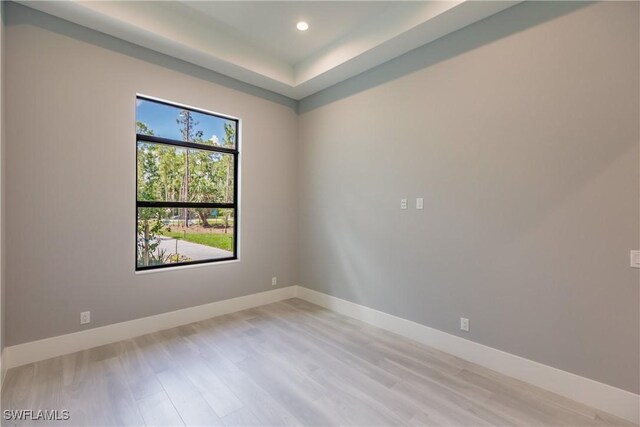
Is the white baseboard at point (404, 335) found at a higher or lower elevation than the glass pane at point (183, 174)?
lower

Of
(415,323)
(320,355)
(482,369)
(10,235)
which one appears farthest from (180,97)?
(482,369)

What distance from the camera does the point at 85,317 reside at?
9.12ft

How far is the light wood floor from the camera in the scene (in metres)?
1.91

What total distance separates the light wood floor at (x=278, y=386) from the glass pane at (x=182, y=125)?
2.27 m

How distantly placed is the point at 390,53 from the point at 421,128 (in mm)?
914

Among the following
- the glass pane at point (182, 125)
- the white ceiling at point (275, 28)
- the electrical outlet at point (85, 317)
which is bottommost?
the electrical outlet at point (85, 317)

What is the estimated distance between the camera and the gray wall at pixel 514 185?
2012 mm

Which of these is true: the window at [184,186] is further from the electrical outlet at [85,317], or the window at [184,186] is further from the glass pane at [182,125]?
the electrical outlet at [85,317]

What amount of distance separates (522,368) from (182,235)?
12.0 ft

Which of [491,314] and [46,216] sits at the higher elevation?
[46,216]

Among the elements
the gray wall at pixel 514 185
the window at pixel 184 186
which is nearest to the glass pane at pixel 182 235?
the window at pixel 184 186

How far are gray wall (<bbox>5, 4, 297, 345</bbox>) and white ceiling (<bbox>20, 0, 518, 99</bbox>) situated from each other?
30 cm

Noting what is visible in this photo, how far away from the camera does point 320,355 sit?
107 inches

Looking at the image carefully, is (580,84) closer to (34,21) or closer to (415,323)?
(415,323)
